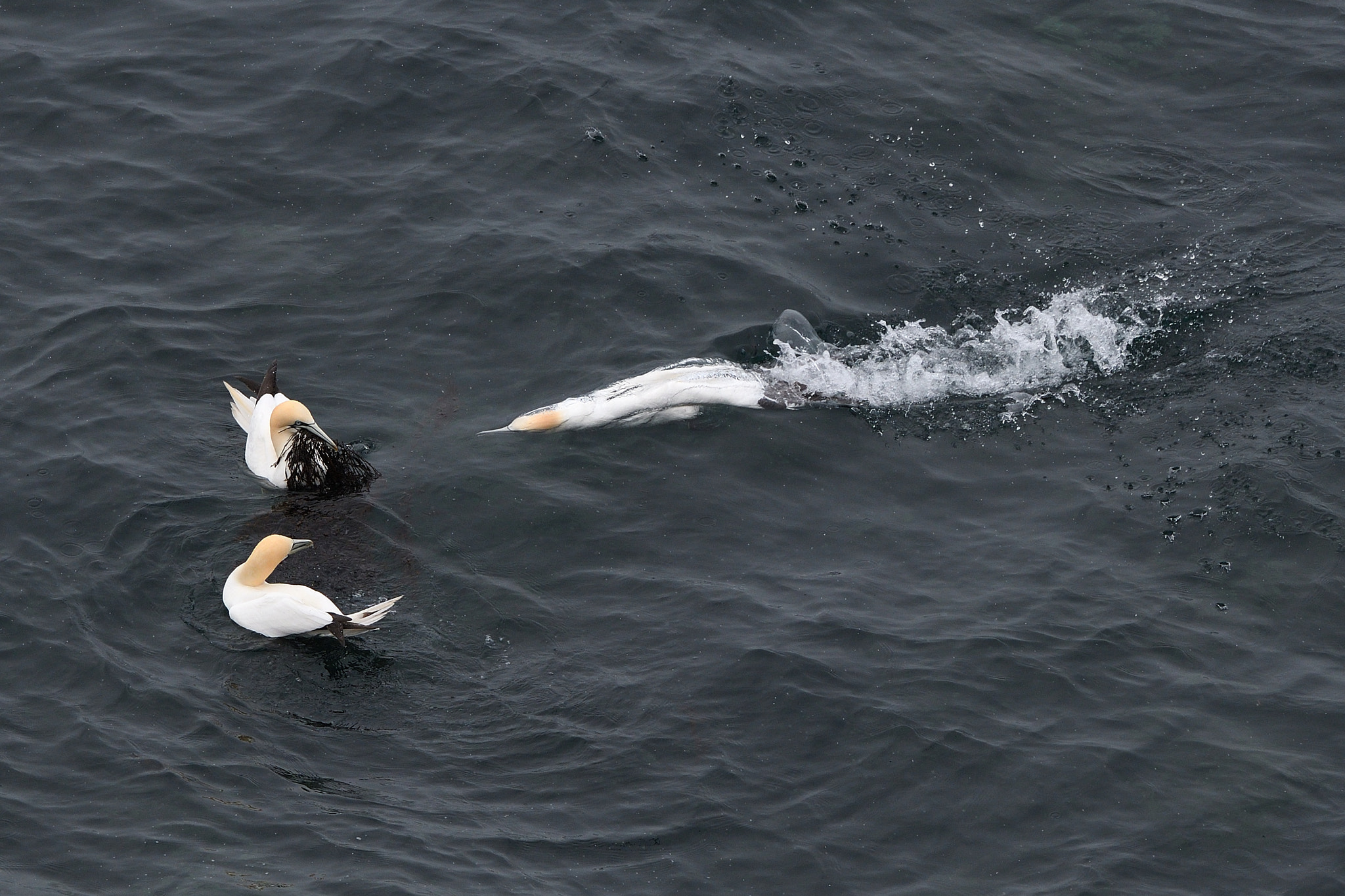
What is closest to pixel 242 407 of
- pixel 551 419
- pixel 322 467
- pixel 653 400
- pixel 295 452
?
pixel 295 452

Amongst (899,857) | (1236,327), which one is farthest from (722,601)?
(1236,327)

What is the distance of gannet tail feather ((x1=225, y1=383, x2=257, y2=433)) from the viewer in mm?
12469

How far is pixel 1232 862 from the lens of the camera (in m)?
9.25

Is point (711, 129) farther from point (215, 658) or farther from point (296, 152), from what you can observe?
point (215, 658)

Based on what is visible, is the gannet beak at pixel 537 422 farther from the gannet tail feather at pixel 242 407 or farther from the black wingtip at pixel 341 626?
the black wingtip at pixel 341 626

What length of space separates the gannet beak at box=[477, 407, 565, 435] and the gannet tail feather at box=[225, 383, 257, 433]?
1914 mm

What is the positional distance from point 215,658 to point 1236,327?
30.8ft

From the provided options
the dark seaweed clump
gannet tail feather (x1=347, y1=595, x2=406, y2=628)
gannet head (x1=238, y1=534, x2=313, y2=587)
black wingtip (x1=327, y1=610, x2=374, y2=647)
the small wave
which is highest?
the small wave

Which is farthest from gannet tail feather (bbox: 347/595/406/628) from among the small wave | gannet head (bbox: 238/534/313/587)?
the small wave

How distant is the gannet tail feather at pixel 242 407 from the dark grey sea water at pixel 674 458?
0.62 feet

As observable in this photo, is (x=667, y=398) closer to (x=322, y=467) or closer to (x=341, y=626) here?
(x=322, y=467)

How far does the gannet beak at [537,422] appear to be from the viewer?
12.6 meters

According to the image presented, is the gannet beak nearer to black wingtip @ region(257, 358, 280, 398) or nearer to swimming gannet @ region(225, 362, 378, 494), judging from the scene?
swimming gannet @ region(225, 362, 378, 494)

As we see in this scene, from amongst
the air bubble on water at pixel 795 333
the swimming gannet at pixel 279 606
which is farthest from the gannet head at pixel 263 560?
the air bubble on water at pixel 795 333
